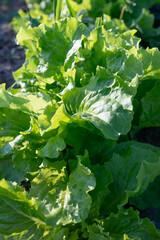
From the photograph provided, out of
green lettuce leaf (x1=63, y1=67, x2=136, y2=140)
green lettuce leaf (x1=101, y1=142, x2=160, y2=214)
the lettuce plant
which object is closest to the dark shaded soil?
the lettuce plant

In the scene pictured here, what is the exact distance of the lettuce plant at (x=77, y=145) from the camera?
5.12 feet

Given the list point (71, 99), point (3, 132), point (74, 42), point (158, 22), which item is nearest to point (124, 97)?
point (71, 99)

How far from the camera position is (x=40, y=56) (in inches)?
80.5

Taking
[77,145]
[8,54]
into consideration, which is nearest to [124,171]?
[77,145]

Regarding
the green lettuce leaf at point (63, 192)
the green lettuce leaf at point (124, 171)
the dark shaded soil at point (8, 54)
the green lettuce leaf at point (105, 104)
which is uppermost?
the green lettuce leaf at point (105, 104)

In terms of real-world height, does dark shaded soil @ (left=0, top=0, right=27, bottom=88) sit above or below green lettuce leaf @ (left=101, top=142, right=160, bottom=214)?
below

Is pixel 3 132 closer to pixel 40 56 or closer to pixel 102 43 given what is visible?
pixel 40 56

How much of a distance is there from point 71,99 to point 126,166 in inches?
20.5

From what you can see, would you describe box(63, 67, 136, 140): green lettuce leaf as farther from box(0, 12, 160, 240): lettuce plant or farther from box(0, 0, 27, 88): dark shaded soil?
box(0, 0, 27, 88): dark shaded soil

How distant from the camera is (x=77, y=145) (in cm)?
182

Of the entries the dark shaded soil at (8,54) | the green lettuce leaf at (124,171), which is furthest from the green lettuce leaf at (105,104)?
the dark shaded soil at (8,54)

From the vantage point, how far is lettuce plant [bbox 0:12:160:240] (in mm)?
1560

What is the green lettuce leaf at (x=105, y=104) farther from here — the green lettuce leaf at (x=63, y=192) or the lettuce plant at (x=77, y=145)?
→ the green lettuce leaf at (x=63, y=192)

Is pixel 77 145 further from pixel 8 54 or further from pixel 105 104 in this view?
pixel 8 54
